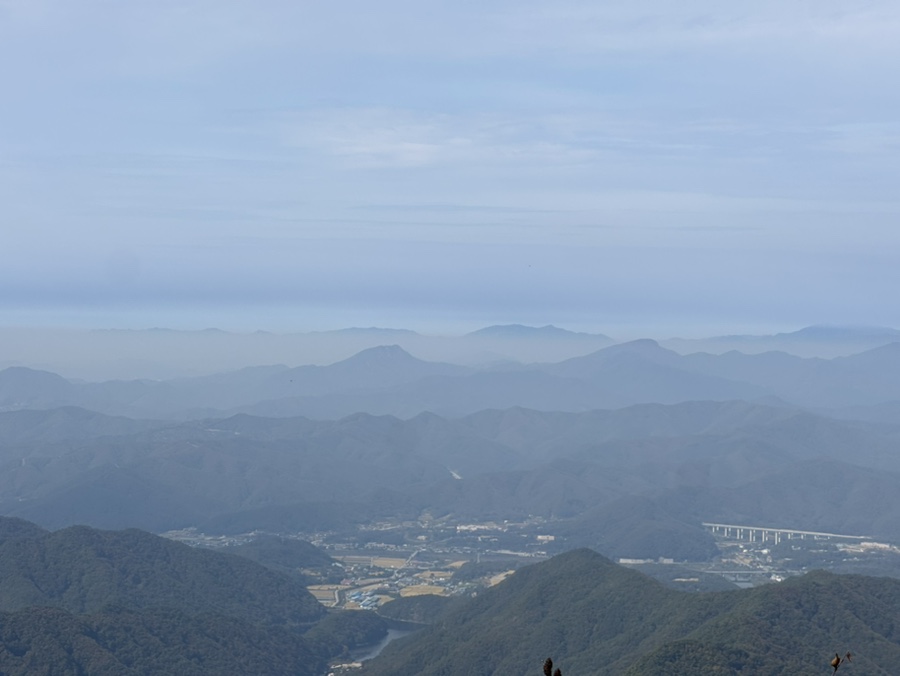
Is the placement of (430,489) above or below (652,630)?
below

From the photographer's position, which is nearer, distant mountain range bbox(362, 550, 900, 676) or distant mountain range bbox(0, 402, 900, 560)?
distant mountain range bbox(362, 550, 900, 676)

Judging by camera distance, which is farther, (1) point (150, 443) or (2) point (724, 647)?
(1) point (150, 443)

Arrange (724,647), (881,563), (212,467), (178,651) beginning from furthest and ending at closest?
(212,467)
(881,563)
(178,651)
(724,647)

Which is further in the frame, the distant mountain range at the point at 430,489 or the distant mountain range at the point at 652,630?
the distant mountain range at the point at 430,489

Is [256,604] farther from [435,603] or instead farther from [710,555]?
[710,555]

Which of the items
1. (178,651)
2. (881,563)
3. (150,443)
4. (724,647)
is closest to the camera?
(724,647)

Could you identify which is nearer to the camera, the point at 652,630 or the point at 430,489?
the point at 652,630

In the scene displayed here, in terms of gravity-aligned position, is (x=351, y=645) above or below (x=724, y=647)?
below

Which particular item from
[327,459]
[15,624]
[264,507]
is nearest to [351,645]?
[15,624]
